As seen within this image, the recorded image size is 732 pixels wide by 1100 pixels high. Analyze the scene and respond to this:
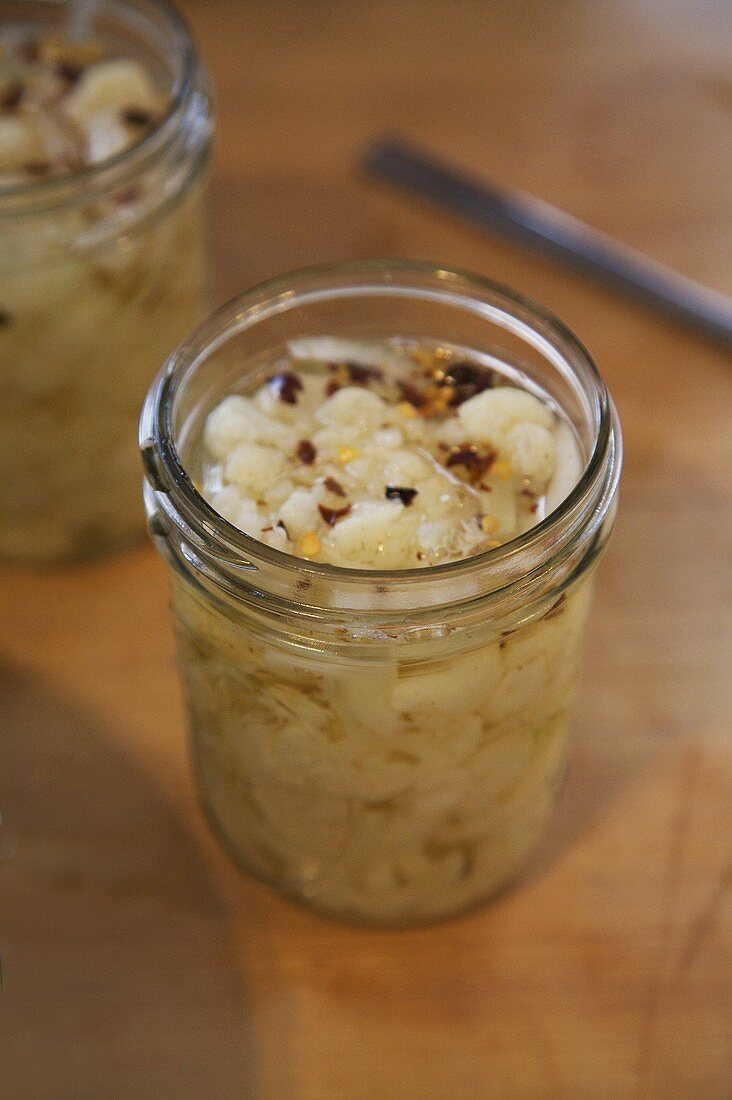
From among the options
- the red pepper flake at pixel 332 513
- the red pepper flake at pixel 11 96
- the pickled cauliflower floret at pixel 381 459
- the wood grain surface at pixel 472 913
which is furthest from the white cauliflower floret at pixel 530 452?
the red pepper flake at pixel 11 96

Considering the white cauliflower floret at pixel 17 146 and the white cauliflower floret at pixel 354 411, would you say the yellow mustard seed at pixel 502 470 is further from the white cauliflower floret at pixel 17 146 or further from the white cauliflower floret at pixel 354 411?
the white cauliflower floret at pixel 17 146

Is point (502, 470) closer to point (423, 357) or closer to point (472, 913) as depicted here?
point (423, 357)

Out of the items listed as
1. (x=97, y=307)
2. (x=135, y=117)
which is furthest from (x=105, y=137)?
(x=97, y=307)

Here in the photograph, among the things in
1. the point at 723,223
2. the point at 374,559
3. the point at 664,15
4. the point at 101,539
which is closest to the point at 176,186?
the point at 101,539

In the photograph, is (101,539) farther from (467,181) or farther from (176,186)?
(467,181)

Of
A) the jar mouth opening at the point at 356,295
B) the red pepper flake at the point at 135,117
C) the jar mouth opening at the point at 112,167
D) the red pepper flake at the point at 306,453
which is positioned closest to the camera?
the jar mouth opening at the point at 356,295

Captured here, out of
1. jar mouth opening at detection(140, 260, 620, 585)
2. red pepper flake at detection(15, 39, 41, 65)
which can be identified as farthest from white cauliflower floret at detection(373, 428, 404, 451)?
red pepper flake at detection(15, 39, 41, 65)
